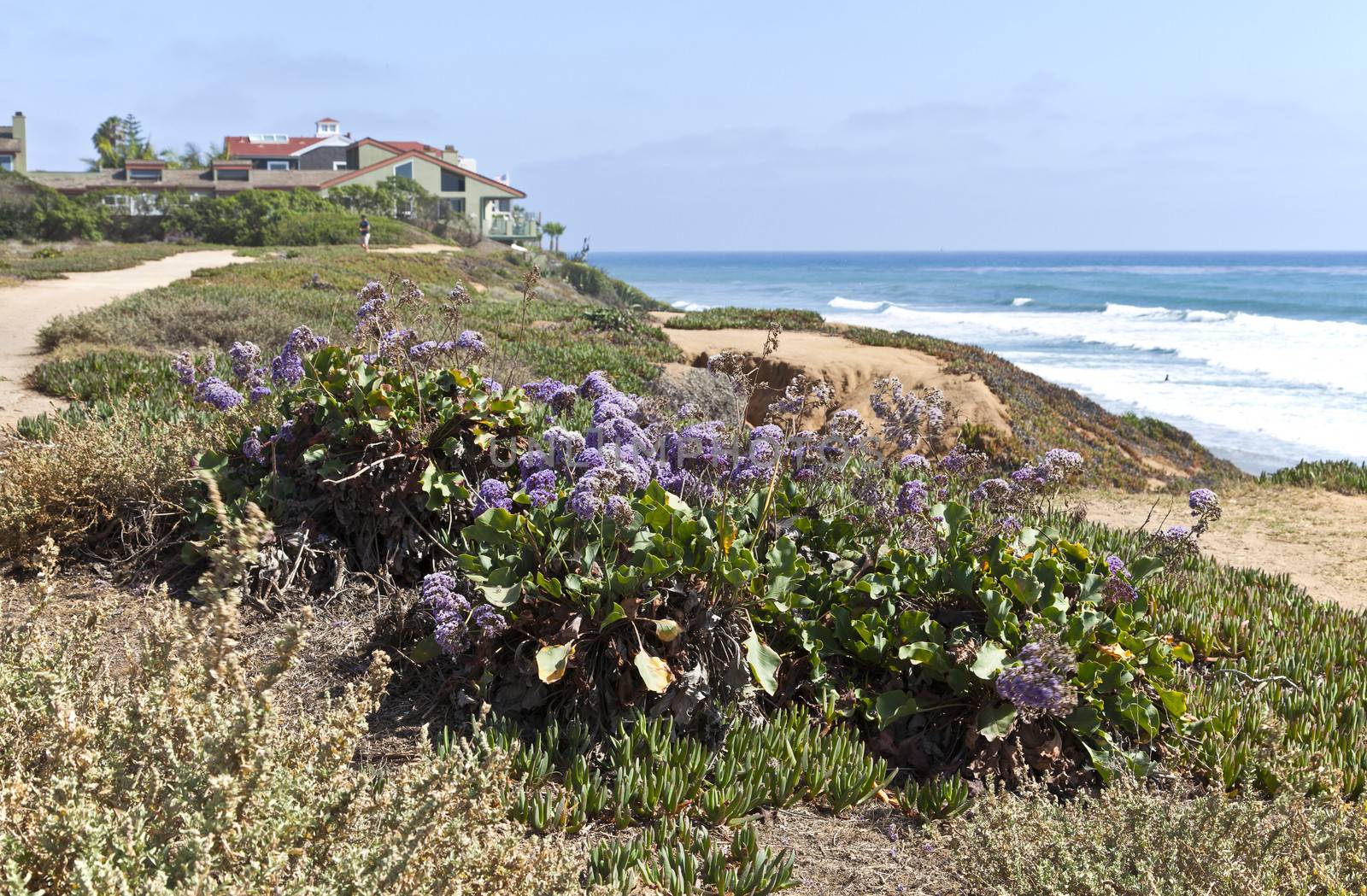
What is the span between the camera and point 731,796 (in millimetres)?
3469

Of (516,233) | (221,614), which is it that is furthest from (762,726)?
(516,233)

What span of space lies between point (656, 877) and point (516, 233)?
226 feet

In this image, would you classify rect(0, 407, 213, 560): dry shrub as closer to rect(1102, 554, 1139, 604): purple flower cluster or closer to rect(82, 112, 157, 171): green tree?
rect(1102, 554, 1139, 604): purple flower cluster

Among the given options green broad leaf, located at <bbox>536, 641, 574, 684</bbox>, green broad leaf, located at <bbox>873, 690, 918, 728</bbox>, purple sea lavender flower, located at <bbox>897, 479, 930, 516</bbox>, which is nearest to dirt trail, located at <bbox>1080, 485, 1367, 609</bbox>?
purple sea lavender flower, located at <bbox>897, 479, 930, 516</bbox>

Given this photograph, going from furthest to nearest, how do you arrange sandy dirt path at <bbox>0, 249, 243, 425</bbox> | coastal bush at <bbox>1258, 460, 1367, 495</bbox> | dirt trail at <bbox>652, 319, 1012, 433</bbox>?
dirt trail at <bbox>652, 319, 1012, 433</bbox> → coastal bush at <bbox>1258, 460, 1367, 495</bbox> → sandy dirt path at <bbox>0, 249, 243, 425</bbox>

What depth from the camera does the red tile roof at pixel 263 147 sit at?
253ft

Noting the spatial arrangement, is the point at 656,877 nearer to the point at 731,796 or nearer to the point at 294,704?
the point at 731,796

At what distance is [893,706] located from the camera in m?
4.00

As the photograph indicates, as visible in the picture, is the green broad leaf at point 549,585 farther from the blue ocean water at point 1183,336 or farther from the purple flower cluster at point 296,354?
the blue ocean water at point 1183,336

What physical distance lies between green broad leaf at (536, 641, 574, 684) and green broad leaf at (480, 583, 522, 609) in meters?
0.25

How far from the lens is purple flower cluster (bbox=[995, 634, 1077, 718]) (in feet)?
11.5

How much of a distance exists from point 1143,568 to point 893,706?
166cm

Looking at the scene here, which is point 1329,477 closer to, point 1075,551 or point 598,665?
point 1075,551

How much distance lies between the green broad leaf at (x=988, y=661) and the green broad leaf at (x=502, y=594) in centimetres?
182
